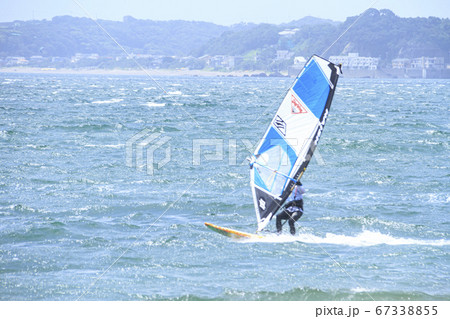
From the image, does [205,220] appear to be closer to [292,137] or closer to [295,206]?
[295,206]

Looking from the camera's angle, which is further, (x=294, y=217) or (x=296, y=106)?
(x=294, y=217)

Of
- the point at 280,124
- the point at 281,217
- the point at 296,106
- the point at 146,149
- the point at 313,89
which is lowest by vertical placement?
the point at 146,149

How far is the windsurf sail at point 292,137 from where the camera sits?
12.9 meters

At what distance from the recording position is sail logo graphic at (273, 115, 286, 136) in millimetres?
13367

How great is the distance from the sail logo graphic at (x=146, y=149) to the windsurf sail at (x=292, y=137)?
9560 millimetres

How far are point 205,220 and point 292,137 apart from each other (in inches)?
165

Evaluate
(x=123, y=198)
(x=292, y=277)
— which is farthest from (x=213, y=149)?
(x=292, y=277)

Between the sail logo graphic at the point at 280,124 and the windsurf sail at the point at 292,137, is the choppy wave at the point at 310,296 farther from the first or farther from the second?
the sail logo graphic at the point at 280,124

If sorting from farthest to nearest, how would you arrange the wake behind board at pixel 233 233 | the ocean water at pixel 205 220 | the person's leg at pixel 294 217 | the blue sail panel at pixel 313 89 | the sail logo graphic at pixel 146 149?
the sail logo graphic at pixel 146 149 → the wake behind board at pixel 233 233 → the person's leg at pixel 294 217 → the blue sail panel at pixel 313 89 → the ocean water at pixel 205 220

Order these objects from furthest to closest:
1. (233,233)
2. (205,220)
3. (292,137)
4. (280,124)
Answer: (205,220)
(233,233)
(280,124)
(292,137)

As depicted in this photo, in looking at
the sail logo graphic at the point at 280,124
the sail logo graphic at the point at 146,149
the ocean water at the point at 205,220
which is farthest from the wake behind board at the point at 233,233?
the sail logo graphic at the point at 146,149

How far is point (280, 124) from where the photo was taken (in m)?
13.4

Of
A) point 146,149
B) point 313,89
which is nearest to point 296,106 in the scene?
point 313,89
